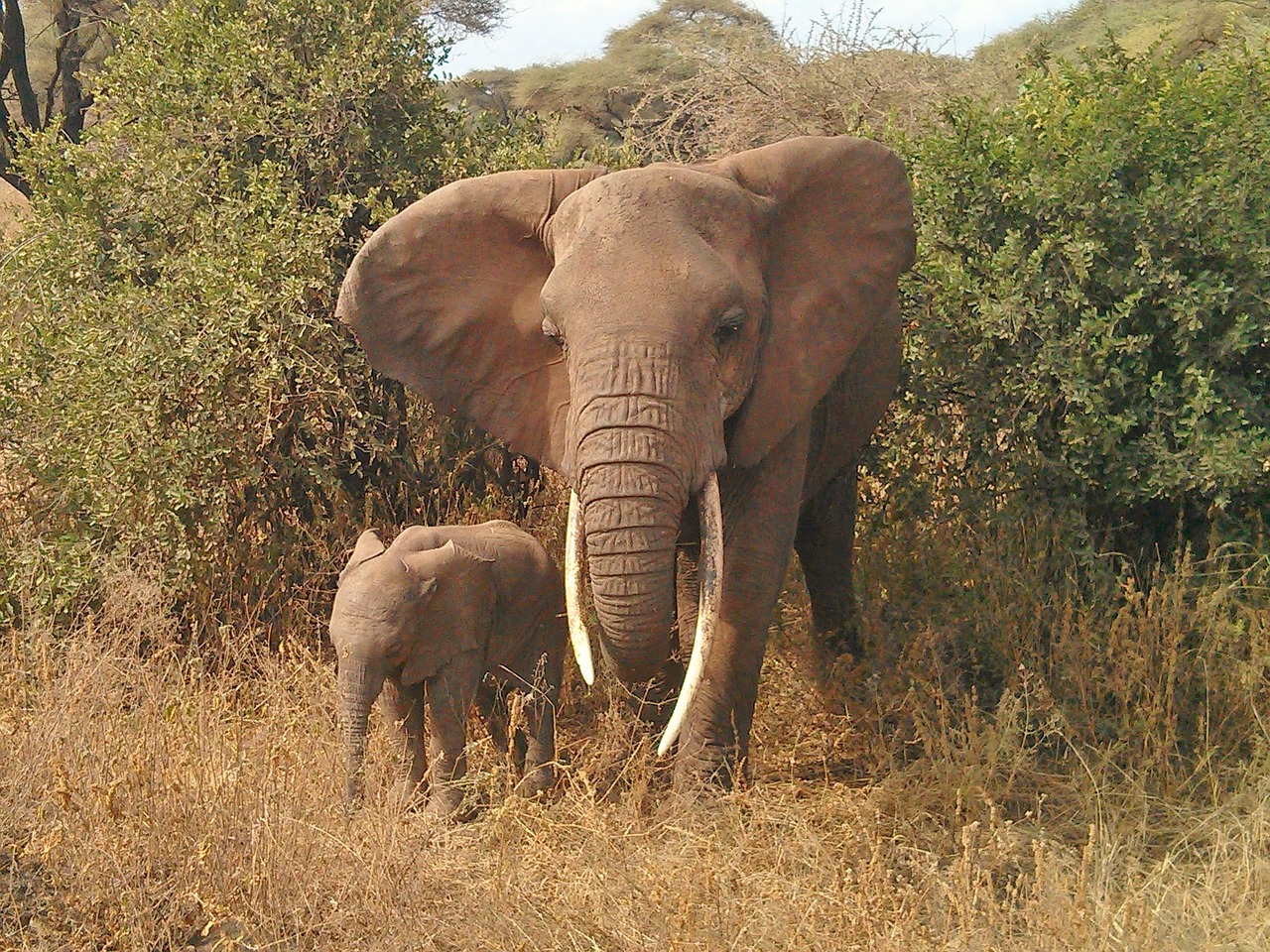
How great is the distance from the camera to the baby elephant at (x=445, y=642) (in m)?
5.18

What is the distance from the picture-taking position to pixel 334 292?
694cm

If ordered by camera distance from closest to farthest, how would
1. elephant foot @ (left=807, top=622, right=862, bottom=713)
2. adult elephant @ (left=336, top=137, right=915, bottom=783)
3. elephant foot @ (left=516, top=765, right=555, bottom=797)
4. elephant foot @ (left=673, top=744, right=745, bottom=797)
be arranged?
adult elephant @ (left=336, top=137, right=915, bottom=783)
elephant foot @ (left=673, top=744, right=745, bottom=797)
elephant foot @ (left=516, top=765, right=555, bottom=797)
elephant foot @ (left=807, top=622, right=862, bottom=713)

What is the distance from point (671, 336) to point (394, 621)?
4.60 ft

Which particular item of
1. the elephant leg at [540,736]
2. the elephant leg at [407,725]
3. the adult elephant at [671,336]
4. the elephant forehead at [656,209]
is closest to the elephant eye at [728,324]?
the adult elephant at [671,336]

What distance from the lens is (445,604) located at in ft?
17.6

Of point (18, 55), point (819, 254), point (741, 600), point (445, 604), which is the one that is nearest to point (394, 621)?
point (445, 604)

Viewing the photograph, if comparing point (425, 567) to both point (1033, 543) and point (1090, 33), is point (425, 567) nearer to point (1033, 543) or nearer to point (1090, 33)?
point (1033, 543)

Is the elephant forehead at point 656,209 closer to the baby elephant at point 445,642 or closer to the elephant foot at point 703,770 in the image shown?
the baby elephant at point 445,642

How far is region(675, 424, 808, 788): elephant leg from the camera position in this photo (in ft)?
17.7

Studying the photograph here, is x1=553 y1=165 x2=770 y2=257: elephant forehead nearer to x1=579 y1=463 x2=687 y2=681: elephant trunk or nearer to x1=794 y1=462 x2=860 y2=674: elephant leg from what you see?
x1=579 y1=463 x2=687 y2=681: elephant trunk

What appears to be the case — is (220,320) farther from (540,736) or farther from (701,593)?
(701,593)

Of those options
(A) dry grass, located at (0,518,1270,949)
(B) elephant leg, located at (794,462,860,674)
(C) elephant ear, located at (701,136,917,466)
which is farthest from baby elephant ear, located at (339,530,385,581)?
(B) elephant leg, located at (794,462,860,674)

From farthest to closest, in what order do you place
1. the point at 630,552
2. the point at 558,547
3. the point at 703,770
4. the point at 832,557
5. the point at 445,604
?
the point at 558,547 → the point at 832,557 → the point at 703,770 → the point at 445,604 → the point at 630,552

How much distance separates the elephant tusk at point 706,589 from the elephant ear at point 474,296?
729 mm
